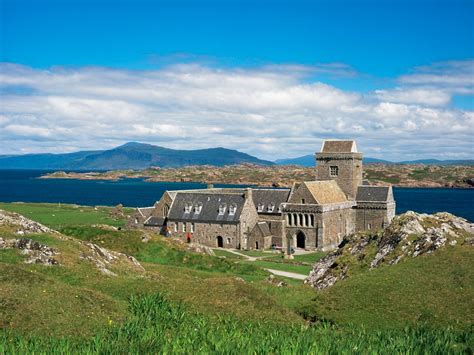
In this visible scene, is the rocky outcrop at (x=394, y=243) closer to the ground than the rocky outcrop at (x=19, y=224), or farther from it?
closer to the ground

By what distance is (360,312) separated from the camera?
25719 millimetres

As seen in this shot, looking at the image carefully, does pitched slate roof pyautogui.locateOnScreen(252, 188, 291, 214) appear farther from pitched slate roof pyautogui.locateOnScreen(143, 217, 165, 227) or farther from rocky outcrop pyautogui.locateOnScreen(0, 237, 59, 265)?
rocky outcrop pyautogui.locateOnScreen(0, 237, 59, 265)

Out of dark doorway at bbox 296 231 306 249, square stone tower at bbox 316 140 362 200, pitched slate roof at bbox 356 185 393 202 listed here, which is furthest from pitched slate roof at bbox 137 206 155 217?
pitched slate roof at bbox 356 185 393 202

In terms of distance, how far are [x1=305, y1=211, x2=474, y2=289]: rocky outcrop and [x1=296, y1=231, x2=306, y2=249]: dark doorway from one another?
42.5 m

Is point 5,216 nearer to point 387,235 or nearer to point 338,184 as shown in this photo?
point 387,235

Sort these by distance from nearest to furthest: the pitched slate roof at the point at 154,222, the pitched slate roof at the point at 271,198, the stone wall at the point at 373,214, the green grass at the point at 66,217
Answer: the pitched slate roof at the point at 271,198 → the pitched slate roof at the point at 154,222 → the stone wall at the point at 373,214 → the green grass at the point at 66,217

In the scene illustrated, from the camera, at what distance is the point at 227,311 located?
24.9 metres

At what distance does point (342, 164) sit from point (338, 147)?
9.87ft

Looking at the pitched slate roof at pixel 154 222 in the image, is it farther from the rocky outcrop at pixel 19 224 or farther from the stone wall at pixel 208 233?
the rocky outcrop at pixel 19 224

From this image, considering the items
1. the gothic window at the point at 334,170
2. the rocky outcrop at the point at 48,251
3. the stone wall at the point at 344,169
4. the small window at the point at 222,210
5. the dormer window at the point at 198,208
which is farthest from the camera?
the gothic window at the point at 334,170

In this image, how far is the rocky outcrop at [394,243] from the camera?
3297cm

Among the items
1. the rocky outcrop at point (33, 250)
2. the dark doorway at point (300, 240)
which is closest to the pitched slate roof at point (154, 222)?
the dark doorway at point (300, 240)

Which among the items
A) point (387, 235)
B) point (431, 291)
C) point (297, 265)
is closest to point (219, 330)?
point (431, 291)

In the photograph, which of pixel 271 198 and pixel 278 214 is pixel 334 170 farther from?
pixel 278 214
